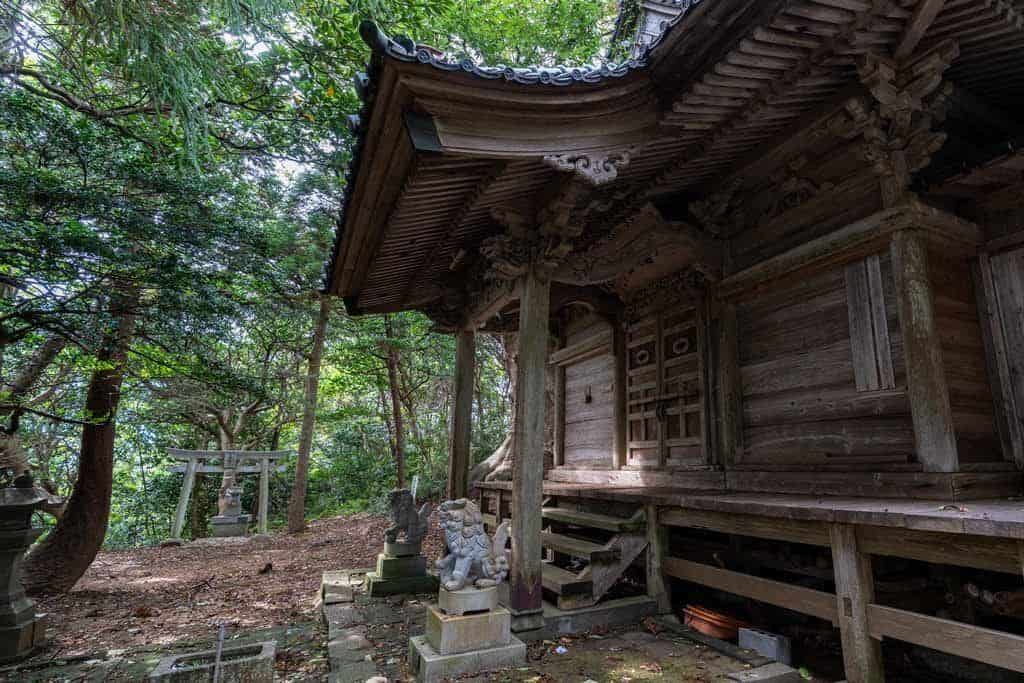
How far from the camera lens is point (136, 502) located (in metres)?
17.0

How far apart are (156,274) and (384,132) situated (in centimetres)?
420

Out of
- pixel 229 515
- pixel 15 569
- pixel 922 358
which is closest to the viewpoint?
pixel 922 358

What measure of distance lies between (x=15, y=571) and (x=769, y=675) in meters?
7.14

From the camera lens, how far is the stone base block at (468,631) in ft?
11.6

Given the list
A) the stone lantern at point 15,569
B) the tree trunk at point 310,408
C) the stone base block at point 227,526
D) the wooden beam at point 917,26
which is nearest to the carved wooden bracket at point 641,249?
the wooden beam at point 917,26

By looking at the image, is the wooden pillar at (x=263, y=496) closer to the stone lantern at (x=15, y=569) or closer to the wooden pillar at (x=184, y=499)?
the wooden pillar at (x=184, y=499)

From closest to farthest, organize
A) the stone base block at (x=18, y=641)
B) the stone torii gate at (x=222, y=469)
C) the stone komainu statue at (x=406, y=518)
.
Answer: the stone base block at (x=18, y=641) → the stone komainu statue at (x=406, y=518) → the stone torii gate at (x=222, y=469)

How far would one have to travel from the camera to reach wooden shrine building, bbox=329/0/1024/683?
10.1 ft

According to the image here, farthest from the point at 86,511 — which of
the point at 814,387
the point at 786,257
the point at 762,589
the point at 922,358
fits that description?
the point at 922,358

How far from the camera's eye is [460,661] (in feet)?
11.5

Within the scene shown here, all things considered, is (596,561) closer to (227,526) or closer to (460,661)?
(460,661)

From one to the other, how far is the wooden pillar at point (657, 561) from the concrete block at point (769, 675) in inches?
48.4

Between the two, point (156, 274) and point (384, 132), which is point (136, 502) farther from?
point (384, 132)

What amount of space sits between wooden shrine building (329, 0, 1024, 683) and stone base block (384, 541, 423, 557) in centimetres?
190
